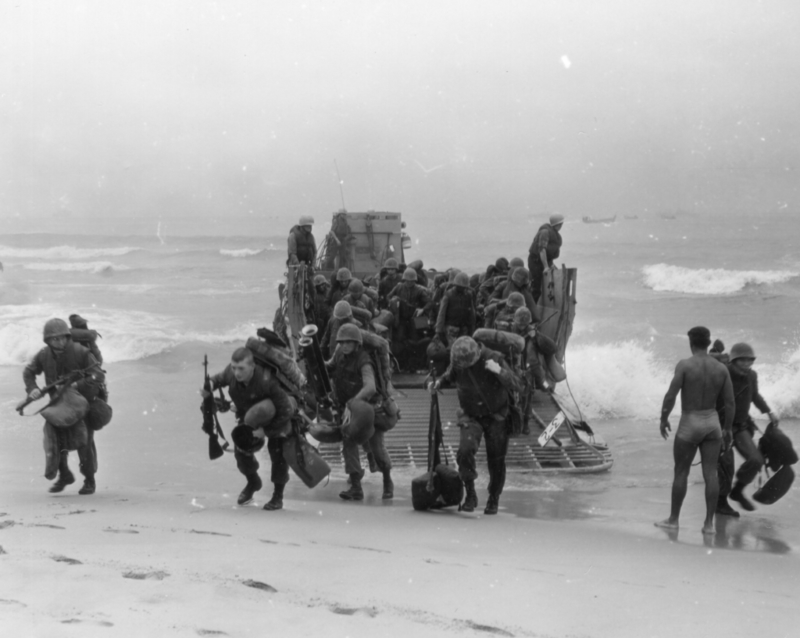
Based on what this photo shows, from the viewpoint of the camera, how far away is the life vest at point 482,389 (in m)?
7.11

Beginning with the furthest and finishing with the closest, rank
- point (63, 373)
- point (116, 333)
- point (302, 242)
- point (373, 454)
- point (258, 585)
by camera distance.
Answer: point (116, 333) → point (302, 242) → point (373, 454) → point (63, 373) → point (258, 585)

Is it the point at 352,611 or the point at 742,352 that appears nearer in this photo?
the point at 352,611

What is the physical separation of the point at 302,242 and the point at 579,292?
1063 inches

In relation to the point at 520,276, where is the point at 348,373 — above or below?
below

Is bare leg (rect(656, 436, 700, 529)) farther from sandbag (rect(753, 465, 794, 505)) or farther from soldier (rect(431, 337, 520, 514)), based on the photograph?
soldier (rect(431, 337, 520, 514))

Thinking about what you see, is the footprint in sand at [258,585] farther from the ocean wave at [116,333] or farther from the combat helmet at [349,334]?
the ocean wave at [116,333]

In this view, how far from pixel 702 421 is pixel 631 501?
193 cm

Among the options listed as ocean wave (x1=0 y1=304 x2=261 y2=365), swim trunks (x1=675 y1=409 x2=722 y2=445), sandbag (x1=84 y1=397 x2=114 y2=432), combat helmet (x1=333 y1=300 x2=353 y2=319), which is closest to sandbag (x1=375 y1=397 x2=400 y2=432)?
combat helmet (x1=333 y1=300 x2=353 y2=319)

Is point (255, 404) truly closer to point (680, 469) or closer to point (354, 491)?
point (354, 491)

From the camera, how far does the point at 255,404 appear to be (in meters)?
6.93

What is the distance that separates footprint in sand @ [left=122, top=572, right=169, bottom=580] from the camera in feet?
15.7

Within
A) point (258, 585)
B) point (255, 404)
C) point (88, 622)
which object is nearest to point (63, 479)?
point (255, 404)

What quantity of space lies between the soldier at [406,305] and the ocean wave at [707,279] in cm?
2791

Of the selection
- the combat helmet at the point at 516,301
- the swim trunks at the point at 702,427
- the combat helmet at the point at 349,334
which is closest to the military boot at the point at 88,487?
the combat helmet at the point at 349,334
